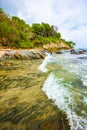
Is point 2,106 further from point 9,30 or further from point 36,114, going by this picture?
point 9,30

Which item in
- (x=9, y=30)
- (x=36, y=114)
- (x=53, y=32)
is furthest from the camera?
A: (x=53, y=32)

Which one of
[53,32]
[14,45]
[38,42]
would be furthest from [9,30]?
[53,32]

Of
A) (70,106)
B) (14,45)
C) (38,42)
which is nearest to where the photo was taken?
(70,106)

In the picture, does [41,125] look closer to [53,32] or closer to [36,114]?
[36,114]

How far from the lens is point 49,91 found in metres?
6.45

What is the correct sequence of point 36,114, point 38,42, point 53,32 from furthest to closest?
point 53,32
point 38,42
point 36,114

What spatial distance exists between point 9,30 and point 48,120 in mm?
32670

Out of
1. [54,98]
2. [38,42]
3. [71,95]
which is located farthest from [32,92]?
[38,42]

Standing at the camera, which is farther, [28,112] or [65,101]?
[65,101]

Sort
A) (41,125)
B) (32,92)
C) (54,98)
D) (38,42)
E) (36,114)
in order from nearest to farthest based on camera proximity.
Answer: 1. (41,125)
2. (36,114)
3. (54,98)
4. (32,92)
5. (38,42)

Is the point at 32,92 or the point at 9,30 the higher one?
the point at 9,30

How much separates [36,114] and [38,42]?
49.5 meters

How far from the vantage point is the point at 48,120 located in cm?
411

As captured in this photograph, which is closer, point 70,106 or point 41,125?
Result: point 41,125
